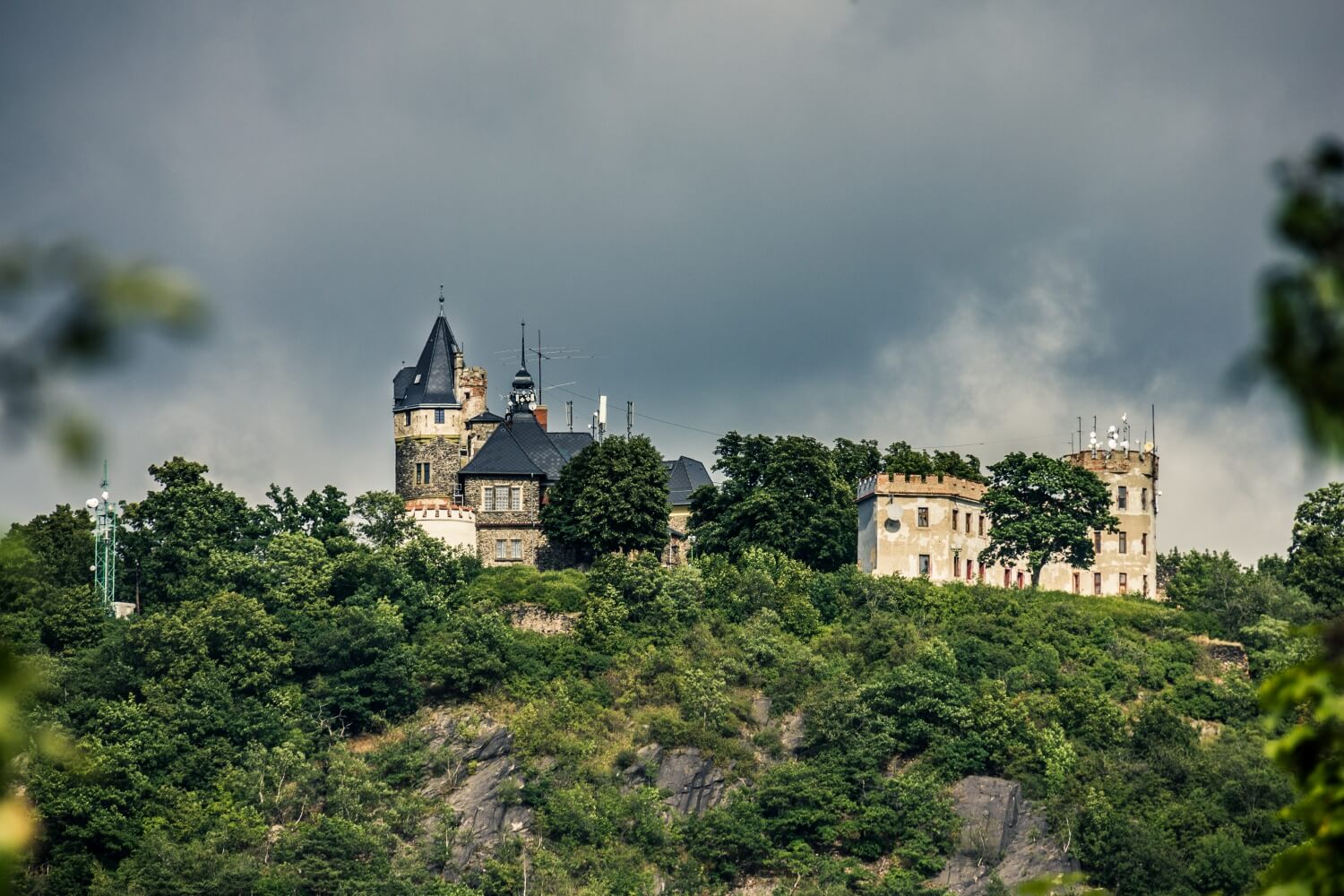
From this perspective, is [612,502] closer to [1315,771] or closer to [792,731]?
[792,731]

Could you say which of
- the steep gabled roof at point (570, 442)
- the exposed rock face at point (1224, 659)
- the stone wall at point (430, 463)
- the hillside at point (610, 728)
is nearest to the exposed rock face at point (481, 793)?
the hillside at point (610, 728)

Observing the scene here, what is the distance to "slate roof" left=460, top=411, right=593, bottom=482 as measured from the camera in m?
101

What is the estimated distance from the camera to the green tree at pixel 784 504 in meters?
94.6

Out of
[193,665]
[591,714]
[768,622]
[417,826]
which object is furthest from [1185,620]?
[193,665]

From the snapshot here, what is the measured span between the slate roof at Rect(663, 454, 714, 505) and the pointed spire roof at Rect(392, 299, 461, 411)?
10.9 metres

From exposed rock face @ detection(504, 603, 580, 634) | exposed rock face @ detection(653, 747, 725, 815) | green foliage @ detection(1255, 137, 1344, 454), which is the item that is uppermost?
green foliage @ detection(1255, 137, 1344, 454)

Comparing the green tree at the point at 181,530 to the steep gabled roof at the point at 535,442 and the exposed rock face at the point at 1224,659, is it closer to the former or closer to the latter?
the steep gabled roof at the point at 535,442

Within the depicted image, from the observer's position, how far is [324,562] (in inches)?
3610

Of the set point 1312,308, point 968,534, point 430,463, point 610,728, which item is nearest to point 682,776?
point 610,728

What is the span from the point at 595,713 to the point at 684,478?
24.8 metres

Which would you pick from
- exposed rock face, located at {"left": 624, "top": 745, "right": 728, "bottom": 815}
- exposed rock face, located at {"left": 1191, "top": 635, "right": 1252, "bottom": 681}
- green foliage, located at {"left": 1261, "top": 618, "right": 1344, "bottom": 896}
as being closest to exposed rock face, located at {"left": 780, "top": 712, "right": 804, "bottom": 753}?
exposed rock face, located at {"left": 624, "top": 745, "right": 728, "bottom": 815}

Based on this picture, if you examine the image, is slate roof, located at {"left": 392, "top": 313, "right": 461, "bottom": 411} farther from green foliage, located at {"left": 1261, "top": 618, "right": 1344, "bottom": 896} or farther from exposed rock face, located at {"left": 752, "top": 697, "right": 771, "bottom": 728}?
green foliage, located at {"left": 1261, "top": 618, "right": 1344, "bottom": 896}

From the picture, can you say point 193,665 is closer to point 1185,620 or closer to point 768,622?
point 768,622

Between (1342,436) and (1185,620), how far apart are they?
89.0m
